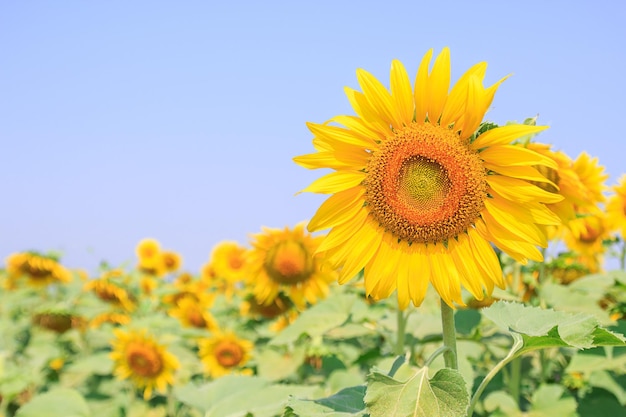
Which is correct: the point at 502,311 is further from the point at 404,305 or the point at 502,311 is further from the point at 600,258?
the point at 600,258

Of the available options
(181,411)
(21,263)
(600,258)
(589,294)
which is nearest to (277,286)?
(181,411)

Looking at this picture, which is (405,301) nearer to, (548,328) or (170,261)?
(548,328)

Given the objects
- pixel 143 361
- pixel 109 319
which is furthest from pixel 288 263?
pixel 109 319

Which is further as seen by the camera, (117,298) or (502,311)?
(117,298)

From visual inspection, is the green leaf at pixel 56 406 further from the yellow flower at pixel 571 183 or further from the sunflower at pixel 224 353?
the yellow flower at pixel 571 183

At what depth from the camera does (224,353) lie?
15.8 feet

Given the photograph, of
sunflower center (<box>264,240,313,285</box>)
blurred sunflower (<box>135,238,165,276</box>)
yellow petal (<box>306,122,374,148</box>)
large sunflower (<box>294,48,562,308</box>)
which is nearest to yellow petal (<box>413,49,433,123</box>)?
large sunflower (<box>294,48,562,308</box>)

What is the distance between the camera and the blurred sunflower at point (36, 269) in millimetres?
6758

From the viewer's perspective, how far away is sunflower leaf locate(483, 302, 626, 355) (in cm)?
167

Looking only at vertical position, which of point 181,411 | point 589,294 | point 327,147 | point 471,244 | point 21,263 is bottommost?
point 181,411

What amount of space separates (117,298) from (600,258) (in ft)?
14.8

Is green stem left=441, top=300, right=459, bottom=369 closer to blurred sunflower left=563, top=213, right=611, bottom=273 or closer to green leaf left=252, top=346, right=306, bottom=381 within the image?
green leaf left=252, top=346, right=306, bottom=381

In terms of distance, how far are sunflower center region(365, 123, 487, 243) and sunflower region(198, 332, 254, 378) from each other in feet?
10.2

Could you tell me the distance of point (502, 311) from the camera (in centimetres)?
195
